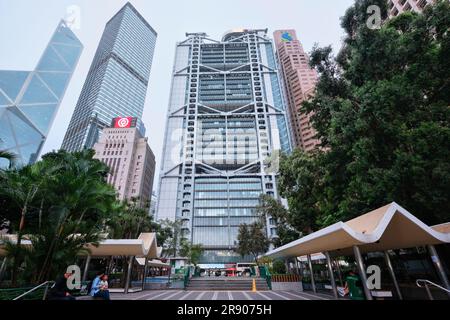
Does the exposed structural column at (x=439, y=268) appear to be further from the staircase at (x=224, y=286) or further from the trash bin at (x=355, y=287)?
A: the staircase at (x=224, y=286)

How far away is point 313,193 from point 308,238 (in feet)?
26.4

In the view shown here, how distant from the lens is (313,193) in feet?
55.3

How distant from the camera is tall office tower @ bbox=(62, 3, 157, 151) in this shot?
11481 centimetres

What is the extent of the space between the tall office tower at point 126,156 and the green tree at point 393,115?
84.6 metres

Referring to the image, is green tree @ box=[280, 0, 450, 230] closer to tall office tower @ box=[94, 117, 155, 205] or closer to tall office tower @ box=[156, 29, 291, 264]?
tall office tower @ box=[156, 29, 291, 264]

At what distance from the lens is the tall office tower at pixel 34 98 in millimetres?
64625

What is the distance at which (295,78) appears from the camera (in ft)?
341

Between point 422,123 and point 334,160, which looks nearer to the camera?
point 422,123

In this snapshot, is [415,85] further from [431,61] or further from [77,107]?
[77,107]

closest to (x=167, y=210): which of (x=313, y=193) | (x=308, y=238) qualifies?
(x=313, y=193)

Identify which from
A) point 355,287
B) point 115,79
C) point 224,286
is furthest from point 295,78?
point 355,287

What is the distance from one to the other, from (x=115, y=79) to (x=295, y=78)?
3985 inches

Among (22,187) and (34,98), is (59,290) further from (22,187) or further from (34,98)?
(34,98)

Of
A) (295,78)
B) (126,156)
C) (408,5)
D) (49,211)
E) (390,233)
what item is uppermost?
(295,78)
